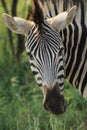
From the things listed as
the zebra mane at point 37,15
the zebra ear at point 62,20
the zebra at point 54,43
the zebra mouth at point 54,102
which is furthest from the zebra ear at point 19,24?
the zebra mouth at point 54,102

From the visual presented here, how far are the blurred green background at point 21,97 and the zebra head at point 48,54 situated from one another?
1180mm

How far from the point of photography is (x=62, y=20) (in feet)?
18.6

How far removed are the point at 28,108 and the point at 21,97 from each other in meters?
0.60

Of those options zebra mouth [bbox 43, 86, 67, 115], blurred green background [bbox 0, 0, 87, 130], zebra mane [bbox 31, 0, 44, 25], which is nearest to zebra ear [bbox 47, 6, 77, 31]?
zebra mane [bbox 31, 0, 44, 25]

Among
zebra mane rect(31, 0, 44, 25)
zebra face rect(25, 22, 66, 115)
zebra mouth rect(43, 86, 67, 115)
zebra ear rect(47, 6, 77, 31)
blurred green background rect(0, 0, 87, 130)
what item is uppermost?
zebra mane rect(31, 0, 44, 25)

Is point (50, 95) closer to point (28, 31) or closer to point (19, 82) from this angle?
point (28, 31)

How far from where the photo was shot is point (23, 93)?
334 inches

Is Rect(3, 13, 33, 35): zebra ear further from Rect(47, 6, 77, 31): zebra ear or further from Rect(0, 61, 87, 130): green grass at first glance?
Rect(0, 61, 87, 130): green grass

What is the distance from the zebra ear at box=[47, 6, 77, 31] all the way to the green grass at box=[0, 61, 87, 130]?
154 cm

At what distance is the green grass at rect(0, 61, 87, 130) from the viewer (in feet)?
24.2

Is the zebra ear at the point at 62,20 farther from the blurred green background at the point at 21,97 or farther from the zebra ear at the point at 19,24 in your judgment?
the blurred green background at the point at 21,97

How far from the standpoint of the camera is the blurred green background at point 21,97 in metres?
7.45

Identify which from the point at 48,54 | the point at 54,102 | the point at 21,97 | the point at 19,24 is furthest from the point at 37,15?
the point at 21,97

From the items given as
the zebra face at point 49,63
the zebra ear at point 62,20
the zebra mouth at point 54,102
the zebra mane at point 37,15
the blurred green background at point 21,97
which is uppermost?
the zebra mane at point 37,15
